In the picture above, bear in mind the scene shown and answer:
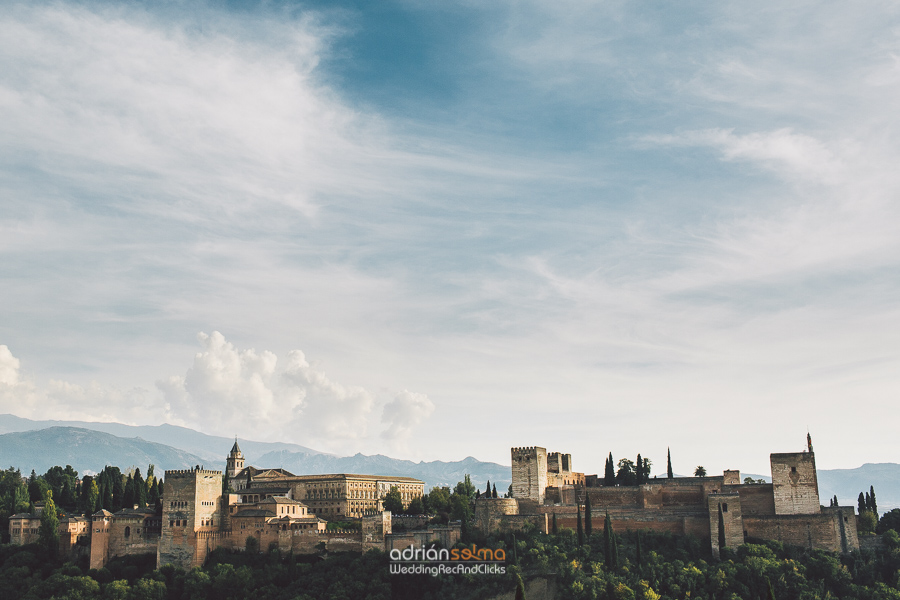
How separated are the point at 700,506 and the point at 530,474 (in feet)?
52.8

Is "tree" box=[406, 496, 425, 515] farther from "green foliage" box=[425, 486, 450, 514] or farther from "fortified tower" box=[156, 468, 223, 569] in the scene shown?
"fortified tower" box=[156, 468, 223, 569]

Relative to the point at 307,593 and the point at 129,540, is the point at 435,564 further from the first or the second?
the point at 129,540

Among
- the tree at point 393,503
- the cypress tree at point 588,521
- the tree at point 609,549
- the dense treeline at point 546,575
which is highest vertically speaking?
the tree at point 393,503

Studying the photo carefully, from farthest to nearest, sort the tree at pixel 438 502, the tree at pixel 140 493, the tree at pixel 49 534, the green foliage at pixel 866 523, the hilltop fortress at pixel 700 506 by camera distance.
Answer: the tree at pixel 140 493 → the tree at pixel 438 502 → the tree at pixel 49 534 → the green foliage at pixel 866 523 → the hilltop fortress at pixel 700 506

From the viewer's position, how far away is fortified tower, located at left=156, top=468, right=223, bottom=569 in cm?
7344

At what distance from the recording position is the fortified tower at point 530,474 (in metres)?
79.6

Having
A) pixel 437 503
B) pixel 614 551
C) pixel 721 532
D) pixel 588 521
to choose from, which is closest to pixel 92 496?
pixel 437 503

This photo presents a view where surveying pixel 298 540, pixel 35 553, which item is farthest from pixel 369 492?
pixel 35 553

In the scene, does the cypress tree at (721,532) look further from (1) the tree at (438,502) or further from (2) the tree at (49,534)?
(2) the tree at (49,534)

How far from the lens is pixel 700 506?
72.2 metres

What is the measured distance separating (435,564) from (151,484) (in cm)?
3965

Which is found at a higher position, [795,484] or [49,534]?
[795,484]

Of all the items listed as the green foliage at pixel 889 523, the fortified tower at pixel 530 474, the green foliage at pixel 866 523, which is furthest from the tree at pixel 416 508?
the green foliage at pixel 889 523

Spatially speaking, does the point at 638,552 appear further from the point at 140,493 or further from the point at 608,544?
the point at 140,493
